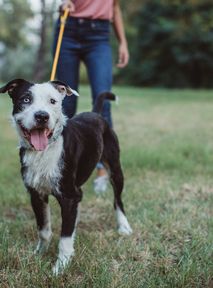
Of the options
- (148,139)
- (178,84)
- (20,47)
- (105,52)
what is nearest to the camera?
(105,52)

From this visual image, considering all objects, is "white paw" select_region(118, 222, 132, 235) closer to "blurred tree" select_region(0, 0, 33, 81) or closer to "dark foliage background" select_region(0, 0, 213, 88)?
"dark foliage background" select_region(0, 0, 213, 88)

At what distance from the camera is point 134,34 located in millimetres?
33062

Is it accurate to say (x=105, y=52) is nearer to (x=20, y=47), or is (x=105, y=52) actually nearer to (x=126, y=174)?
(x=126, y=174)

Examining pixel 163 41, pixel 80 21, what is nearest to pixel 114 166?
pixel 80 21

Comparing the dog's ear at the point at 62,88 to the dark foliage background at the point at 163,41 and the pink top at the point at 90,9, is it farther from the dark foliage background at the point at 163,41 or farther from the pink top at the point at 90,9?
the dark foliage background at the point at 163,41

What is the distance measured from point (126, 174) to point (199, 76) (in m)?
26.8

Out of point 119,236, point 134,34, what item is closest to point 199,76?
point 134,34

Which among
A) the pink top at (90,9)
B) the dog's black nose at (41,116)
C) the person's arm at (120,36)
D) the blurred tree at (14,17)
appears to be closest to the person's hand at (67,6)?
the pink top at (90,9)

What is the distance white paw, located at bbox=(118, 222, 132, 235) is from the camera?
3798 millimetres

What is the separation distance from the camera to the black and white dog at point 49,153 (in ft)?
9.79

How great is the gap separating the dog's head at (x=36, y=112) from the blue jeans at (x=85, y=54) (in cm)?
157

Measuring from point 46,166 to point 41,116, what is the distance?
1.45ft

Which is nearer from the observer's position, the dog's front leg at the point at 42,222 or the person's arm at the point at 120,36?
the dog's front leg at the point at 42,222

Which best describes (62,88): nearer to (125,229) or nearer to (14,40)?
(125,229)
